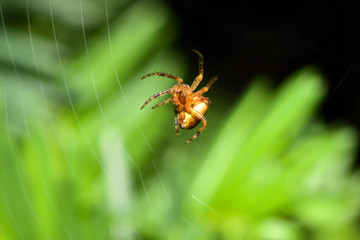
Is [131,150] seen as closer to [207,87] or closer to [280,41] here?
[207,87]

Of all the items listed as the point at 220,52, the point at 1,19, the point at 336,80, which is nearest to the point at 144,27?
the point at 1,19

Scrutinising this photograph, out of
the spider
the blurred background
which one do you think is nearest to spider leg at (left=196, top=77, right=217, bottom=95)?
the spider

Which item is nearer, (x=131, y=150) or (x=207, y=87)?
(x=131, y=150)

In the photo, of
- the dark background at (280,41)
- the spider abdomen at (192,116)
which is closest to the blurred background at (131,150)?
the spider abdomen at (192,116)

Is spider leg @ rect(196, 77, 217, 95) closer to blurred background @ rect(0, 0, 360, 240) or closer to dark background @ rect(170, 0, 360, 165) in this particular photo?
dark background @ rect(170, 0, 360, 165)

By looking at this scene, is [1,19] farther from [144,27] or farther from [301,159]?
[301,159]

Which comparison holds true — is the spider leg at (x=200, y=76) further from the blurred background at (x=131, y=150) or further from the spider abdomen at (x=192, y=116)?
the blurred background at (x=131, y=150)

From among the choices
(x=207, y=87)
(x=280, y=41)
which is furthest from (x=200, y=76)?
(x=280, y=41)
